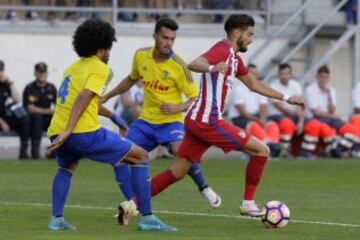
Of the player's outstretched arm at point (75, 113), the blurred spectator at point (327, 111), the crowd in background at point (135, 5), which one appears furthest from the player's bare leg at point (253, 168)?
the crowd in background at point (135, 5)

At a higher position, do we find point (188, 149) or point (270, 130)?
point (188, 149)

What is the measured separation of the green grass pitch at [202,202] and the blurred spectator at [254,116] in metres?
0.76

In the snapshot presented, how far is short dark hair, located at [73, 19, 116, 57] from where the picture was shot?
39.1 ft

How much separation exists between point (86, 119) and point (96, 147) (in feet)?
0.92

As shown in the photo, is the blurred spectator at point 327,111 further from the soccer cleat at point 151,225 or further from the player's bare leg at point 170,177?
the soccer cleat at point 151,225

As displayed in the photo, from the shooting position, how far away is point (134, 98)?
79.4 ft

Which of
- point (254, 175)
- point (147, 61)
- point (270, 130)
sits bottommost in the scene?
point (270, 130)

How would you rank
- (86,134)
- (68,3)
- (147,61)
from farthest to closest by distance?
(68,3), (147,61), (86,134)

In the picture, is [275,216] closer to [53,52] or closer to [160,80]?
[160,80]

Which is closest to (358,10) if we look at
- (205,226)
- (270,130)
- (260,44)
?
(260,44)

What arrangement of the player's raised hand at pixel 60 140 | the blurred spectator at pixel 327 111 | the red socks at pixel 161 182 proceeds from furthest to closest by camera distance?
the blurred spectator at pixel 327 111 → the red socks at pixel 161 182 → the player's raised hand at pixel 60 140

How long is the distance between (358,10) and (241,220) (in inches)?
588

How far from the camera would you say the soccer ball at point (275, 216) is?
12.5 metres

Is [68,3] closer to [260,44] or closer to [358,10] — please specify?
[260,44]
